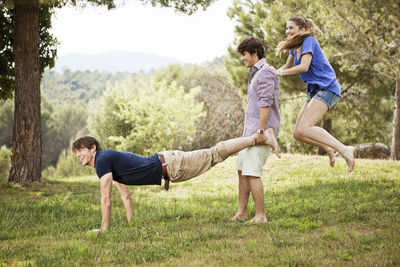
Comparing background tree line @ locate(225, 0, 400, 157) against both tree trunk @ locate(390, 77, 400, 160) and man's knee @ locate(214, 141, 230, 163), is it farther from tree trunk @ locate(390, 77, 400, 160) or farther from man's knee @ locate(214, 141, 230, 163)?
man's knee @ locate(214, 141, 230, 163)

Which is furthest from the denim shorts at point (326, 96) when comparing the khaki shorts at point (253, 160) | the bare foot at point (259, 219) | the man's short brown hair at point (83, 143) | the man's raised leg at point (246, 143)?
the man's short brown hair at point (83, 143)

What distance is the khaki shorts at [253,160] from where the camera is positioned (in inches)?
190

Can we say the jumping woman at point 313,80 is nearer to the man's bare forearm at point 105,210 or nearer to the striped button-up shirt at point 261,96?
the striped button-up shirt at point 261,96

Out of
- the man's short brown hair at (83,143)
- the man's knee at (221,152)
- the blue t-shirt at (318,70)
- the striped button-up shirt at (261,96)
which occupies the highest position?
the blue t-shirt at (318,70)

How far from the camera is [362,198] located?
20.1ft

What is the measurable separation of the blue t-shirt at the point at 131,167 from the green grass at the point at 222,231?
1.87 feet

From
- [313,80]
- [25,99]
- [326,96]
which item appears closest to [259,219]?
[326,96]

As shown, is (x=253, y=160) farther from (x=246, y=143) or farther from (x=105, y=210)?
(x=105, y=210)

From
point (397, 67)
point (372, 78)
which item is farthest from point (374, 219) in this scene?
point (372, 78)

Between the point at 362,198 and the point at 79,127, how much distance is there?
67.3 m

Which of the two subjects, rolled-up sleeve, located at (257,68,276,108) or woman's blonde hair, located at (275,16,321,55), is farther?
woman's blonde hair, located at (275,16,321,55)

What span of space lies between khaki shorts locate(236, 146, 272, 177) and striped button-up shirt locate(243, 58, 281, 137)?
221 mm

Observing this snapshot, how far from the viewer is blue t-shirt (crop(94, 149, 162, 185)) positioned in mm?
4621

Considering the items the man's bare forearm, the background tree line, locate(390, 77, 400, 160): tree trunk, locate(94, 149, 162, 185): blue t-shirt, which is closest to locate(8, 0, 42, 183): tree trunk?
locate(94, 149, 162, 185): blue t-shirt
